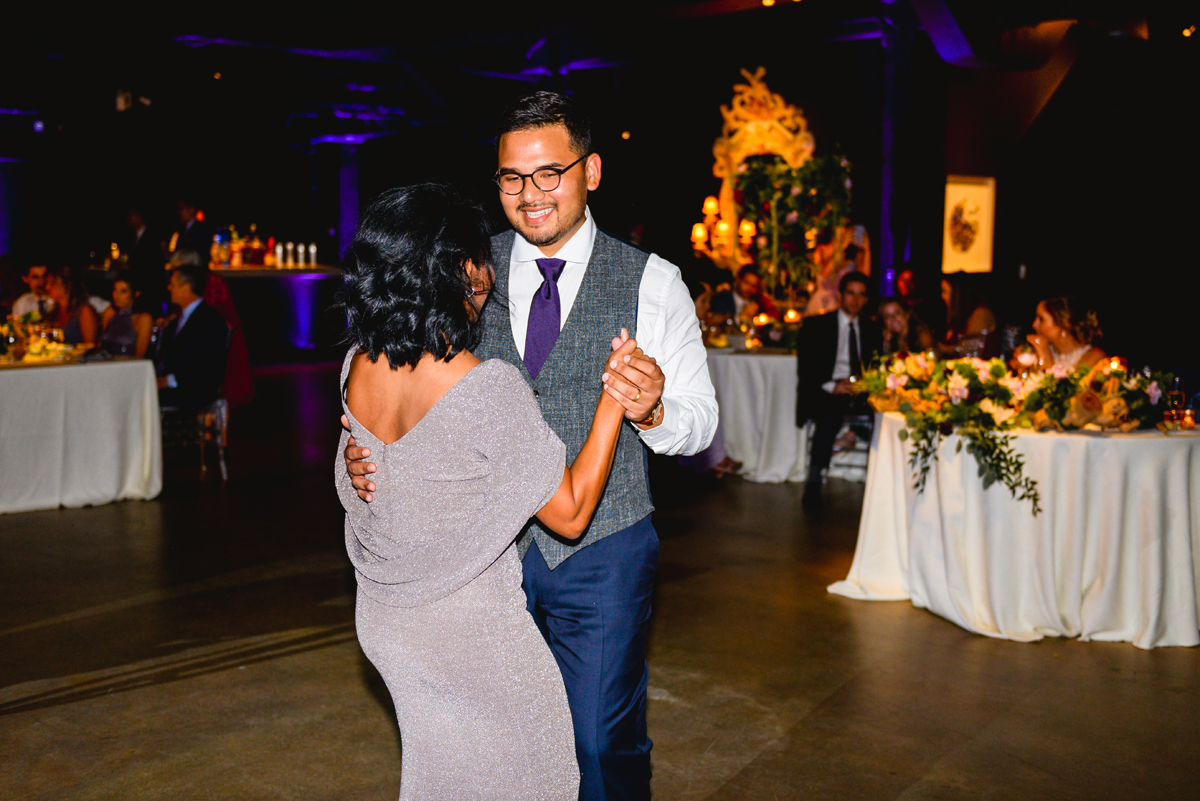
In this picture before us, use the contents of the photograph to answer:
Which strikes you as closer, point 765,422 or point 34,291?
point 765,422

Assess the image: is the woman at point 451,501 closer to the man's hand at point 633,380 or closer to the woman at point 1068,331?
the man's hand at point 633,380

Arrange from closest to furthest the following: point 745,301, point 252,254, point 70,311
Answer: point 70,311, point 745,301, point 252,254

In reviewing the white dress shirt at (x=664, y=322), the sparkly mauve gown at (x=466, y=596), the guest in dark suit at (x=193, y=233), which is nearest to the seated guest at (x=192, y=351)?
the guest in dark suit at (x=193, y=233)

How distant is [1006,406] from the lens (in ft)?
13.1

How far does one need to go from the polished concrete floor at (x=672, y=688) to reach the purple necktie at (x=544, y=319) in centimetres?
135

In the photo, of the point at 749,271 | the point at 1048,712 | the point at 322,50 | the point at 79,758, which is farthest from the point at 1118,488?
the point at 322,50

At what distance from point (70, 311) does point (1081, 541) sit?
617cm

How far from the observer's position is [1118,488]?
12.2ft

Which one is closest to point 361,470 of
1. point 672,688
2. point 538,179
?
point 538,179

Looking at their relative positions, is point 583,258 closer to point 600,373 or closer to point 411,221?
point 600,373

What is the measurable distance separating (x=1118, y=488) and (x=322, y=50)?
10245 millimetres

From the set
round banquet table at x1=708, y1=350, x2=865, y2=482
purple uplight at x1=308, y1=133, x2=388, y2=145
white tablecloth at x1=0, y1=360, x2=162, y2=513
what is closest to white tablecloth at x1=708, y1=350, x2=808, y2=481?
round banquet table at x1=708, y1=350, x2=865, y2=482

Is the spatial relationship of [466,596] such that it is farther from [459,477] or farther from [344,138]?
[344,138]

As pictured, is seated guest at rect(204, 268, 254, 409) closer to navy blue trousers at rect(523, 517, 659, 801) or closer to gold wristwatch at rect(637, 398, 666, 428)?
navy blue trousers at rect(523, 517, 659, 801)
